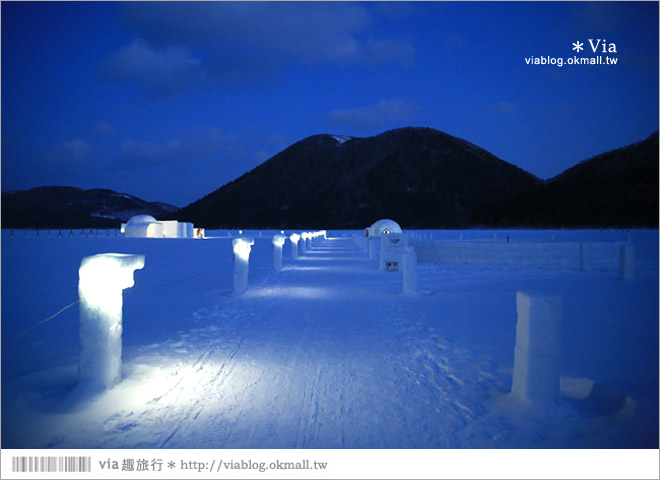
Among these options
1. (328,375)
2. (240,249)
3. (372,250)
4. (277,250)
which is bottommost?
(328,375)

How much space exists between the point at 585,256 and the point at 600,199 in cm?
7109

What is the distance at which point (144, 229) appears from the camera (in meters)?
43.2

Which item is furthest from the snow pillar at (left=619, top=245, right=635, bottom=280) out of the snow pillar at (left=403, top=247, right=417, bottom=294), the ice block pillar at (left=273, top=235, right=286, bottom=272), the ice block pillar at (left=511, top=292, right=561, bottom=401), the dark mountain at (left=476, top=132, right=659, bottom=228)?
the dark mountain at (left=476, top=132, right=659, bottom=228)

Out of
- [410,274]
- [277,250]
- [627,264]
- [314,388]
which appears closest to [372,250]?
[277,250]

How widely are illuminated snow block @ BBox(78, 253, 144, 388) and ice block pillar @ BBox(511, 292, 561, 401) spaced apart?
3.83m

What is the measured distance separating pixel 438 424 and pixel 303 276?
12.7 metres

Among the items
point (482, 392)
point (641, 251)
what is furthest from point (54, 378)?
point (641, 251)

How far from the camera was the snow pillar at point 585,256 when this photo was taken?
59.6 feet

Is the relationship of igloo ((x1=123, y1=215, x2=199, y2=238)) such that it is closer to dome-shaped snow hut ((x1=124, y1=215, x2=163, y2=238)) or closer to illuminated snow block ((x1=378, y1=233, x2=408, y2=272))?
dome-shaped snow hut ((x1=124, y1=215, x2=163, y2=238))

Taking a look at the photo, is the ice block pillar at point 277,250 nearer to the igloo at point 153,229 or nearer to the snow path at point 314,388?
the snow path at point 314,388

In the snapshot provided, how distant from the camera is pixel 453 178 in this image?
153625mm

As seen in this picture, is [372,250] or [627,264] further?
[372,250]

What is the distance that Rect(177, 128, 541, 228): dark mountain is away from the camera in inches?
5605

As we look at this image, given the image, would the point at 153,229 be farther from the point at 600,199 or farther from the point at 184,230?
the point at 600,199
